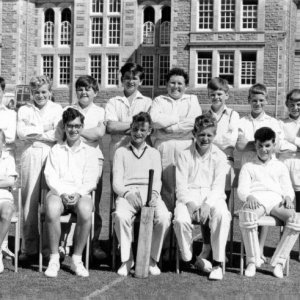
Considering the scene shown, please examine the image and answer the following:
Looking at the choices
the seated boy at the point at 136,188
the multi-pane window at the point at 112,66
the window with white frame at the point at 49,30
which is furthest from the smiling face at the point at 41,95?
the window with white frame at the point at 49,30

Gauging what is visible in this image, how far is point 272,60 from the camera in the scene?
38.3m

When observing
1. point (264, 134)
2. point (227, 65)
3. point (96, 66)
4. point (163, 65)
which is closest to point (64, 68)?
point (96, 66)

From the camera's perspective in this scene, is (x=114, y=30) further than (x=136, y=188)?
Yes

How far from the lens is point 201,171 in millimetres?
6863

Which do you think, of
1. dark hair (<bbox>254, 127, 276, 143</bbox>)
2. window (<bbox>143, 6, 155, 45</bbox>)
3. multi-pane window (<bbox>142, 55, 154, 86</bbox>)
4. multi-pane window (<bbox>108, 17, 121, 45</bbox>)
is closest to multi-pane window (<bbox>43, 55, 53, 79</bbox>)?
multi-pane window (<bbox>108, 17, 121, 45</bbox>)

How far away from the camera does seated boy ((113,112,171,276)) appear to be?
6.48 meters

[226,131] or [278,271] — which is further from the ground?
[226,131]

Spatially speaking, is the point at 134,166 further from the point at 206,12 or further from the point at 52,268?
the point at 206,12

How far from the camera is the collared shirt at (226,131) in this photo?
7.06 metres

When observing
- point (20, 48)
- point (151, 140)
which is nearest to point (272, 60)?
point (20, 48)

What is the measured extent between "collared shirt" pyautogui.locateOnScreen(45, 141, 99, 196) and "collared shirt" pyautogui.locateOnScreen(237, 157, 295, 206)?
1506 mm

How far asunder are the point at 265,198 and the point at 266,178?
22 cm

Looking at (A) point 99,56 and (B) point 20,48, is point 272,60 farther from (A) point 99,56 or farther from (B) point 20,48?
(B) point 20,48

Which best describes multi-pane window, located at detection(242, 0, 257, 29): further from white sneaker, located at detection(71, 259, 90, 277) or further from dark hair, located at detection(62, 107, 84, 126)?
white sneaker, located at detection(71, 259, 90, 277)
